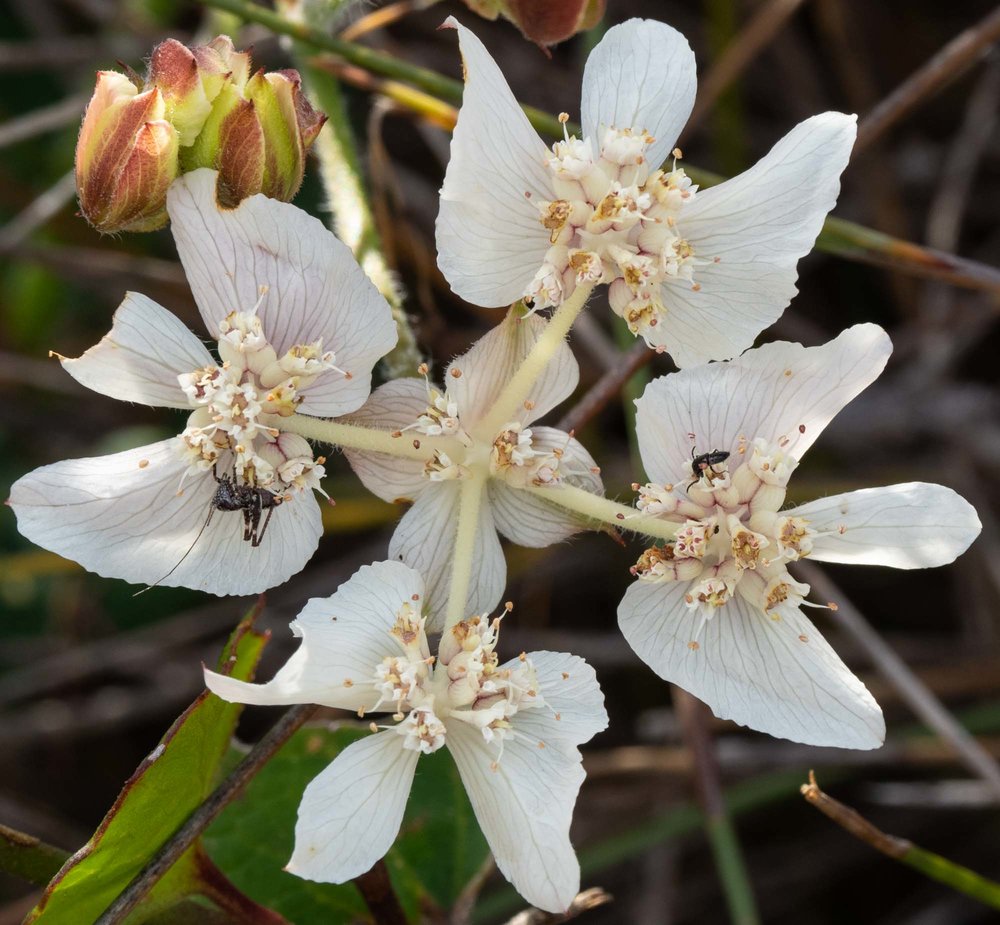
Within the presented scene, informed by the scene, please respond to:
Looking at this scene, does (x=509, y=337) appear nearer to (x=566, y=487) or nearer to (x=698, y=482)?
(x=566, y=487)

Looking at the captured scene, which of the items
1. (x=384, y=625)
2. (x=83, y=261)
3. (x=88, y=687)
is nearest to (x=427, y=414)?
(x=384, y=625)

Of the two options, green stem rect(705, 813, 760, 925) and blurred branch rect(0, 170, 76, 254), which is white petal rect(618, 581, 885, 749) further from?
blurred branch rect(0, 170, 76, 254)

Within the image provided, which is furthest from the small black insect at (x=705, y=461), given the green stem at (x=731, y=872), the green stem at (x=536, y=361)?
the green stem at (x=731, y=872)

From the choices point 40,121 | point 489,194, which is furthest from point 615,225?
point 40,121

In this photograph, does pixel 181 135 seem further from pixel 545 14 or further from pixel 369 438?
pixel 545 14

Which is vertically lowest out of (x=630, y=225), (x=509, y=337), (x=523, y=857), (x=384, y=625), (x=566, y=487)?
(x=523, y=857)

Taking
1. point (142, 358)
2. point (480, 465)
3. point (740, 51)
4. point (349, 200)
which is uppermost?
point (740, 51)

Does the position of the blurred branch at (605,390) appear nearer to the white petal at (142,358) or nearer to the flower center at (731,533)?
the flower center at (731,533)
